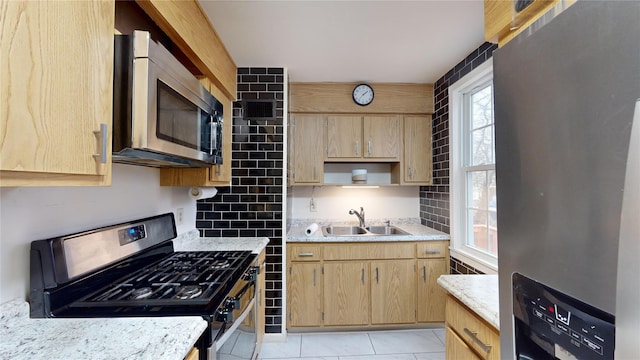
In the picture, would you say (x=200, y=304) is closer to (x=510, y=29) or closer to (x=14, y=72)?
(x=14, y=72)

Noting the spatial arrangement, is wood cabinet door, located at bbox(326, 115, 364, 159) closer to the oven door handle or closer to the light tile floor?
the oven door handle

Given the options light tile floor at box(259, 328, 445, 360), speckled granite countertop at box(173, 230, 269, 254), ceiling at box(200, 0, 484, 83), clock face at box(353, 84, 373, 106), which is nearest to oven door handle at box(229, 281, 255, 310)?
speckled granite countertop at box(173, 230, 269, 254)

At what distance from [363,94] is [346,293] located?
193cm

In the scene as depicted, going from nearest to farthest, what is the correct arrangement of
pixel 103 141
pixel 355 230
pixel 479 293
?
pixel 103 141, pixel 479 293, pixel 355 230

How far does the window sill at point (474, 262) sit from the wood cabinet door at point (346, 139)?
4.10ft

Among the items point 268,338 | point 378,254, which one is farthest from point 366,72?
point 268,338

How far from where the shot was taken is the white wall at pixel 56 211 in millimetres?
917

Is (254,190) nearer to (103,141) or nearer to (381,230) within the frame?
(381,230)

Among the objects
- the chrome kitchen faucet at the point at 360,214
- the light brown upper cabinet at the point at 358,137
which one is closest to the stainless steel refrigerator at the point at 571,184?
the light brown upper cabinet at the point at 358,137

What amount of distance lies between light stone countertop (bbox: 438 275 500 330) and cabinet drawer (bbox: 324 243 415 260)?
120 cm

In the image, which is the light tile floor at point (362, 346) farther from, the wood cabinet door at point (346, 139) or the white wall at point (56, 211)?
the wood cabinet door at point (346, 139)

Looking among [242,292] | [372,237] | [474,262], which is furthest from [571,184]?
[372,237]

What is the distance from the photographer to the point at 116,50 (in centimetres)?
93

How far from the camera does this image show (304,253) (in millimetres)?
2422
